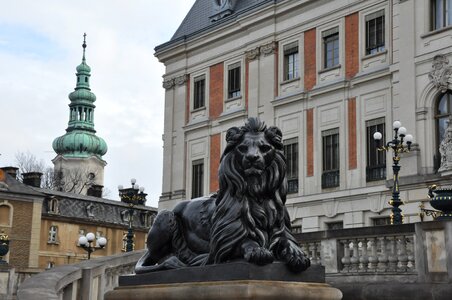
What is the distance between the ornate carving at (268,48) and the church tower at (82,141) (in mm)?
57141

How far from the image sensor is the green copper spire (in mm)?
97312

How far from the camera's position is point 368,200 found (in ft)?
105

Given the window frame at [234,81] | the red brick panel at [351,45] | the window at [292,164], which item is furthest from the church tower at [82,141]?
the red brick panel at [351,45]

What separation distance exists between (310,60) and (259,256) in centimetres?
3086

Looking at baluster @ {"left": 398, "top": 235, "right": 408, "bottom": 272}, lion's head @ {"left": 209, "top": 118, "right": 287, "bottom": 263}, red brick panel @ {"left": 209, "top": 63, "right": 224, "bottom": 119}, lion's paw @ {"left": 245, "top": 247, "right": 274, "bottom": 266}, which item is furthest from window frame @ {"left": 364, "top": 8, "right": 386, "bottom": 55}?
lion's paw @ {"left": 245, "top": 247, "right": 274, "bottom": 266}

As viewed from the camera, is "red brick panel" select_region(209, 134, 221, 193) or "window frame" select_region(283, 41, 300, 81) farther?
"red brick panel" select_region(209, 134, 221, 193)

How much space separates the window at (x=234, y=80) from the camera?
131ft

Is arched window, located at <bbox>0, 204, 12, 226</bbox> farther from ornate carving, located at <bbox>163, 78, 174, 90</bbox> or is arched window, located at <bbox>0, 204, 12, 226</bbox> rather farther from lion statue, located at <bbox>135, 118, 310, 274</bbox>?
lion statue, located at <bbox>135, 118, 310, 274</bbox>

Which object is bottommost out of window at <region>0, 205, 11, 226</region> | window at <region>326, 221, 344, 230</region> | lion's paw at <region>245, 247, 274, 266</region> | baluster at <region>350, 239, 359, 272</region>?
lion's paw at <region>245, 247, 274, 266</region>

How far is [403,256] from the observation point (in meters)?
13.3

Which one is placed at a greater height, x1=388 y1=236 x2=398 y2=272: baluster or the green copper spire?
the green copper spire

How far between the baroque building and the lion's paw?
24.1 m

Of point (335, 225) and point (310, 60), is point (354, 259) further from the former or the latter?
point (310, 60)

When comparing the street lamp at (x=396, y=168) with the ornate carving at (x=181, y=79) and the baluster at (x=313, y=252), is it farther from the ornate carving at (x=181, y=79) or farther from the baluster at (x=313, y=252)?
the ornate carving at (x=181, y=79)
